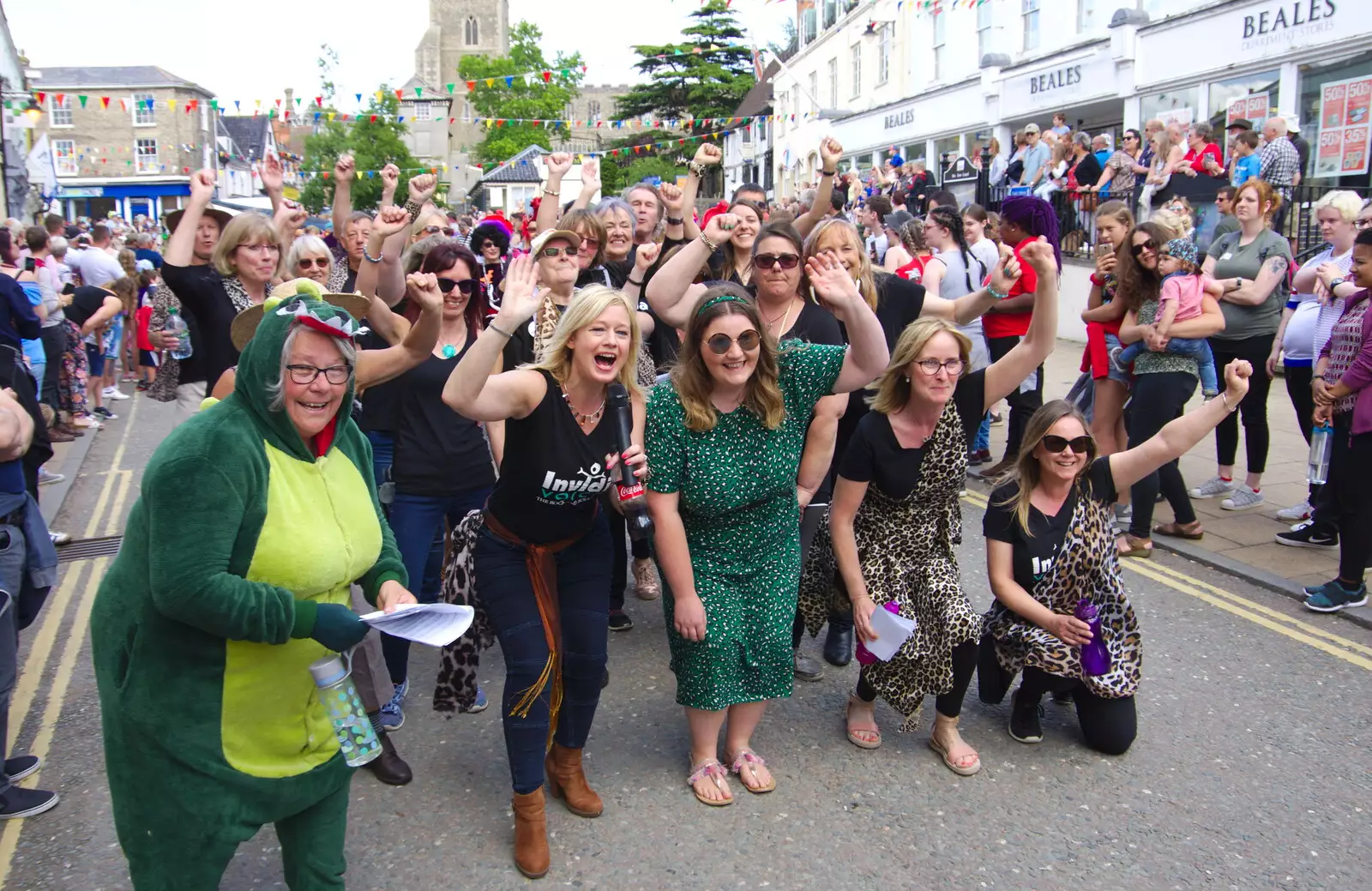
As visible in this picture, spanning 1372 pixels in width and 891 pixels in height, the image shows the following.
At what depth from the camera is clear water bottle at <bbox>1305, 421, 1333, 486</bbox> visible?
6176 millimetres

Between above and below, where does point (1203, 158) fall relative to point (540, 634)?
above

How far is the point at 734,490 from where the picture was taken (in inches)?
141

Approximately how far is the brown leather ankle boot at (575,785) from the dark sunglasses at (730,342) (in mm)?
1483

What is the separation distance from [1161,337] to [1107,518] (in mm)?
2677

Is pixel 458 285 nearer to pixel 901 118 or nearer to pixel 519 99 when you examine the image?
pixel 901 118

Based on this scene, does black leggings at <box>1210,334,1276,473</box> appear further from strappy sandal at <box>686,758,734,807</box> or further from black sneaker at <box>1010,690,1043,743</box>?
strappy sandal at <box>686,758,734,807</box>

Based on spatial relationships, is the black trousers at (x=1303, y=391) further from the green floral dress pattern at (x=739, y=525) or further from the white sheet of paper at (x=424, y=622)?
the white sheet of paper at (x=424, y=622)

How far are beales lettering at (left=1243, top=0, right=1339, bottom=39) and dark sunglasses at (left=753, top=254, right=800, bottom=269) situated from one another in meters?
12.8

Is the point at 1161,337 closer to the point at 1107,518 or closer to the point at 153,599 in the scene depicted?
the point at 1107,518

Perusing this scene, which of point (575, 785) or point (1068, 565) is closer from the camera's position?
point (575, 785)

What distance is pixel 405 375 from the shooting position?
4.39 metres

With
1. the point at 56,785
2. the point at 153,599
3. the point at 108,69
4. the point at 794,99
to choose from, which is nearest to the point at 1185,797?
the point at 153,599

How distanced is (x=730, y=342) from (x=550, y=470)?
74 centimetres

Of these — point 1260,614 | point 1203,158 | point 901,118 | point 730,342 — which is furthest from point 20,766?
point 901,118
